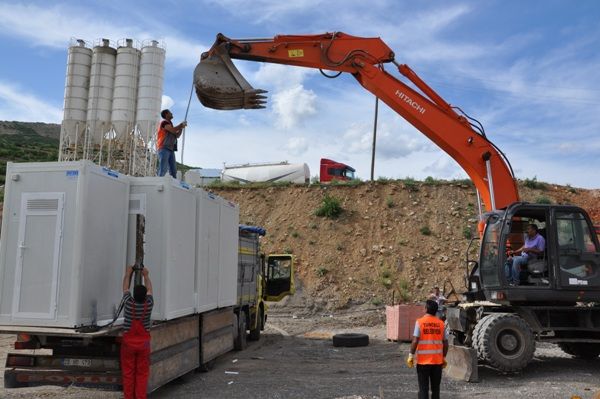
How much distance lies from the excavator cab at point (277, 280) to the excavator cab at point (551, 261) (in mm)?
8435

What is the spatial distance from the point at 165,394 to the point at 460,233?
75.1 ft

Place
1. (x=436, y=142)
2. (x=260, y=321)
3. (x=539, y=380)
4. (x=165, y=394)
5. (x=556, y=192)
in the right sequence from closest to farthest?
(x=165, y=394) → (x=539, y=380) → (x=436, y=142) → (x=260, y=321) → (x=556, y=192)

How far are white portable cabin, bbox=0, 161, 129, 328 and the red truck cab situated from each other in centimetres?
3072

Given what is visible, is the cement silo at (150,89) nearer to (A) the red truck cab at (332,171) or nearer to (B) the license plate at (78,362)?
(A) the red truck cab at (332,171)

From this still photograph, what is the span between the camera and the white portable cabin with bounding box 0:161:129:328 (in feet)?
25.5

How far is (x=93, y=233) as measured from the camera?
812cm

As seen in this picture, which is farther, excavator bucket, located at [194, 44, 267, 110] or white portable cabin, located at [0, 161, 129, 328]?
excavator bucket, located at [194, 44, 267, 110]

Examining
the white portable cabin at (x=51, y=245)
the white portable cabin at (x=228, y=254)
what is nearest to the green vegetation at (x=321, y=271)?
the white portable cabin at (x=228, y=254)

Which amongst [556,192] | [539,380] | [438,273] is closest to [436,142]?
[539,380]

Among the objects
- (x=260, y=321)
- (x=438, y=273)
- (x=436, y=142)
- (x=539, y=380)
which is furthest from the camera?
(x=438, y=273)

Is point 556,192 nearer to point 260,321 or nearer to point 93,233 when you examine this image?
point 260,321

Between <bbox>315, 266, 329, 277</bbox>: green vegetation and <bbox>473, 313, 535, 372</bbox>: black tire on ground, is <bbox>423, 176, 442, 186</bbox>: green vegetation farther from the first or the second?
<bbox>473, 313, 535, 372</bbox>: black tire on ground

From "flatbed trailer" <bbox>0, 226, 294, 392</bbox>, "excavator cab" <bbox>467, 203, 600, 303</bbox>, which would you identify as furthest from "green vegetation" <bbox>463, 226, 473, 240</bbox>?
"flatbed trailer" <bbox>0, 226, 294, 392</bbox>

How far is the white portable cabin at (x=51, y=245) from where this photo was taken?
25.5 ft
